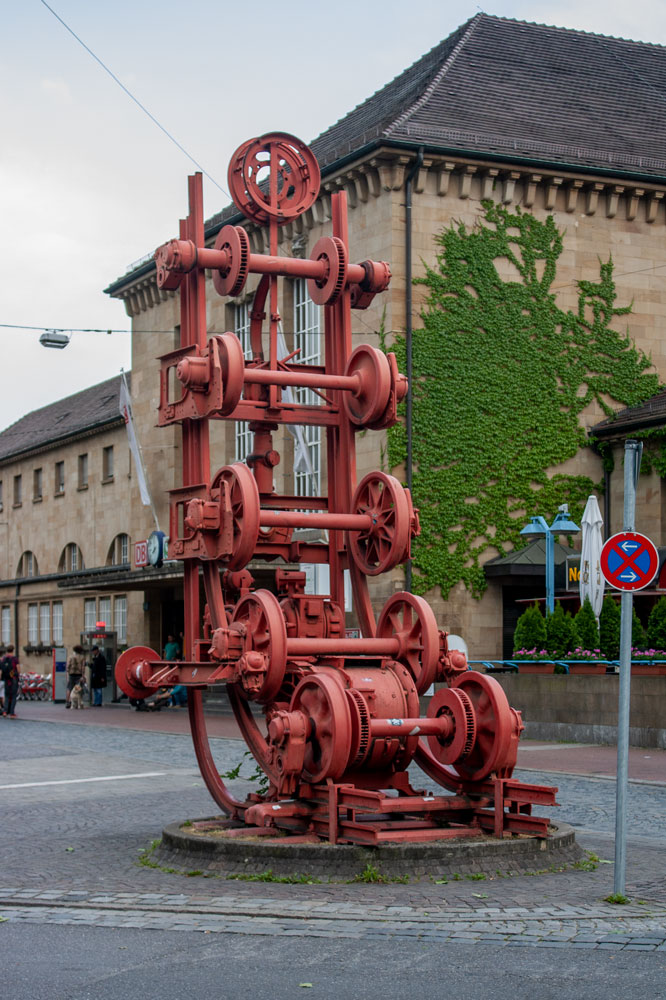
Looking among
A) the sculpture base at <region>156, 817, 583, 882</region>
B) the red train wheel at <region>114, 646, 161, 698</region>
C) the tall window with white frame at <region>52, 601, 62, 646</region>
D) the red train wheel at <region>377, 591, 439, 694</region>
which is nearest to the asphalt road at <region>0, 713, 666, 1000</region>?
the sculpture base at <region>156, 817, 583, 882</region>

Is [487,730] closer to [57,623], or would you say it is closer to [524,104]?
[524,104]

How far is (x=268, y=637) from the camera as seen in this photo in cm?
1049

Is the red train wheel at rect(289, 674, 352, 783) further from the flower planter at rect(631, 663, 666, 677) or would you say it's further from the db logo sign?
the db logo sign

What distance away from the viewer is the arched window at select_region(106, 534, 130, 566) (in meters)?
49.7

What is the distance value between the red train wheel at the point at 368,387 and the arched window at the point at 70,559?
1677 inches

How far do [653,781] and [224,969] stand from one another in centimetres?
1090

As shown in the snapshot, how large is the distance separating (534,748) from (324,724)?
42.0 feet

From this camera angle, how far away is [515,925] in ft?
27.0

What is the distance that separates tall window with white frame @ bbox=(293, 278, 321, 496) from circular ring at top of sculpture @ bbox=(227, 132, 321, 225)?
837 inches

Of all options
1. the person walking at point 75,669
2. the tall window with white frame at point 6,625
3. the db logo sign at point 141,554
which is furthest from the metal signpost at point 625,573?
the tall window with white frame at point 6,625

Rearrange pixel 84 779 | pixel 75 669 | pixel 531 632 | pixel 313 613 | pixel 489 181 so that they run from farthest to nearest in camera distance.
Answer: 1. pixel 75 669
2. pixel 489 181
3. pixel 531 632
4. pixel 84 779
5. pixel 313 613

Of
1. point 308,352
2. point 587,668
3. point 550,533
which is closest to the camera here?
point 587,668

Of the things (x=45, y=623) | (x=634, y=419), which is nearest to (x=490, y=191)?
(x=634, y=419)

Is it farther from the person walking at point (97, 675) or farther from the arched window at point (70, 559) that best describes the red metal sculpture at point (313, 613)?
the arched window at point (70, 559)
